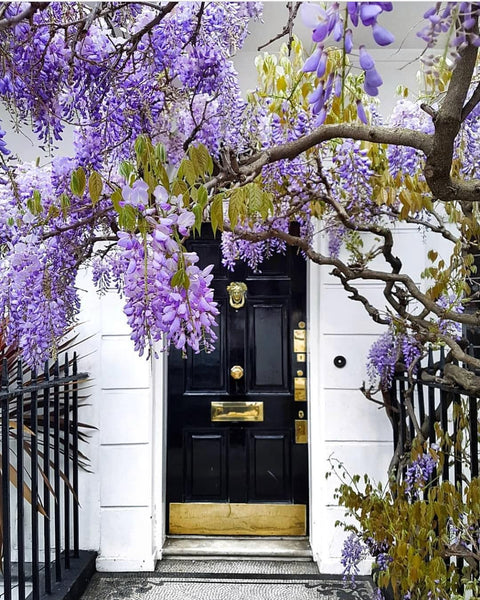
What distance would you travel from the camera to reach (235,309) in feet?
12.9

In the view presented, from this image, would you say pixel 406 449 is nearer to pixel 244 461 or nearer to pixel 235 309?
pixel 244 461

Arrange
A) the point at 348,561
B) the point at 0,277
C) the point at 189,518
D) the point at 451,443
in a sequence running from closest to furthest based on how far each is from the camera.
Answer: the point at 0,277, the point at 451,443, the point at 348,561, the point at 189,518

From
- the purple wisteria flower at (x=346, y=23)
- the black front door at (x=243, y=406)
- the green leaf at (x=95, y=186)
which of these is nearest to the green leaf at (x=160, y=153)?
the green leaf at (x=95, y=186)

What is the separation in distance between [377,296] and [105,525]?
2.20 m

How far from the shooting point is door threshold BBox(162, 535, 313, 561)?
3609 millimetres

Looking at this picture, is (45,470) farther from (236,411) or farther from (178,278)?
(178,278)

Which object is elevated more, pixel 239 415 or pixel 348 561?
pixel 239 415

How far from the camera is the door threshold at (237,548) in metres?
3.61

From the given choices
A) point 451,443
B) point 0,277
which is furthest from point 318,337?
point 0,277

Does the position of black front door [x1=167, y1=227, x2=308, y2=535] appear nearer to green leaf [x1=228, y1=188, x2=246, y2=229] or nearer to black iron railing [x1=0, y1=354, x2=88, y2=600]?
black iron railing [x1=0, y1=354, x2=88, y2=600]

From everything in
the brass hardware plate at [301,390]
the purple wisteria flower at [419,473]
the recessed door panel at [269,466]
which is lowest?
the recessed door panel at [269,466]

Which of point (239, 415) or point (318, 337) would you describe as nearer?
point (318, 337)

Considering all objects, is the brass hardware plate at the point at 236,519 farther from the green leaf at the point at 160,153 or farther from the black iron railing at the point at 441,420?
the green leaf at the point at 160,153

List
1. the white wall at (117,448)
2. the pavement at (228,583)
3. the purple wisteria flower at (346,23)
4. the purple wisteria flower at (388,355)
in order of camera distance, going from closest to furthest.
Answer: the purple wisteria flower at (346,23), the purple wisteria flower at (388,355), the pavement at (228,583), the white wall at (117,448)
